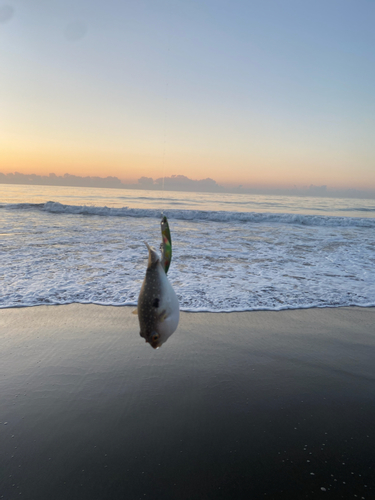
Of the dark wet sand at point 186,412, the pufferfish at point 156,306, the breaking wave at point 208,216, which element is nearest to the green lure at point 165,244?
the pufferfish at point 156,306

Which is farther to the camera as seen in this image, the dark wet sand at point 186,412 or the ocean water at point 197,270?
the ocean water at point 197,270

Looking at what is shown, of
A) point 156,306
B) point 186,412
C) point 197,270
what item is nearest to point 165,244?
point 156,306

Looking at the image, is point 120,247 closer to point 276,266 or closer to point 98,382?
point 276,266

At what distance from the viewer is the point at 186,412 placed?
3.12 meters

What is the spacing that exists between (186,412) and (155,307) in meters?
2.43

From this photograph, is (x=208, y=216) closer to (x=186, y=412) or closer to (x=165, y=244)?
(x=186, y=412)

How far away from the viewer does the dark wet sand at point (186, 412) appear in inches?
94.9

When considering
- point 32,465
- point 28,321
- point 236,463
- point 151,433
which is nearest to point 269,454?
point 236,463

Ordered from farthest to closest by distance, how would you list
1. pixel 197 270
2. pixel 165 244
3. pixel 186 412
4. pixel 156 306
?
pixel 197 270 < pixel 186 412 < pixel 165 244 < pixel 156 306

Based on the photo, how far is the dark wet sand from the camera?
241 cm

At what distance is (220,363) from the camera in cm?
400

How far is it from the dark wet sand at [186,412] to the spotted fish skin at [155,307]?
183cm

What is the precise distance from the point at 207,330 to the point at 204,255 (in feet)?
18.9

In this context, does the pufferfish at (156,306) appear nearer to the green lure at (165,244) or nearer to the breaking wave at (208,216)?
the green lure at (165,244)
